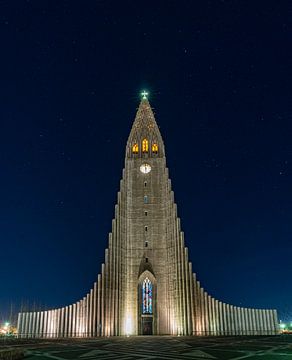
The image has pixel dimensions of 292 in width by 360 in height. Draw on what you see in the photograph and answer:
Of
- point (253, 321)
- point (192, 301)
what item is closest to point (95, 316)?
point (192, 301)

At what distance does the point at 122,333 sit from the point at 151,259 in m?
11.0

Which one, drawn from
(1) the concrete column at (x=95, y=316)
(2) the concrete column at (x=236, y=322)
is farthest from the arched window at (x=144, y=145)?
(2) the concrete column at (x=236, y=322)

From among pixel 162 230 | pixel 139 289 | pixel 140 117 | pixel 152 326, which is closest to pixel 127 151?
pixel 140 117

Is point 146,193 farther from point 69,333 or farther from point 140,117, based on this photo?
point 69,333

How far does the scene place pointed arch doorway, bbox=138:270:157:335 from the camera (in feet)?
157

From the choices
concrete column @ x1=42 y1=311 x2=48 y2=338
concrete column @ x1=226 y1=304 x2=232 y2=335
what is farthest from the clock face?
concrete column @ x1=42 y1=311 x2=48 y2=338

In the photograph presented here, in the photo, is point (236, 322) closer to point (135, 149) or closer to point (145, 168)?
point (145, 168)

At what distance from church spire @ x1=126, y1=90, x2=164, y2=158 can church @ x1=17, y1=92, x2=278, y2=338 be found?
23.4ft

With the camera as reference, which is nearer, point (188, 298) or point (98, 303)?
point (98, 303)

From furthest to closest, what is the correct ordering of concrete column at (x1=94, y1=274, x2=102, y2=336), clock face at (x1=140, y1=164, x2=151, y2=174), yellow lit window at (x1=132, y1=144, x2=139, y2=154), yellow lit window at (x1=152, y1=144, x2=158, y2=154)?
yellow lit window at (x1=132, y1=144, x2=139, y2=154)
yellow lit window at (x1=152, y1=144, x2=158, y2=154)
clock face at (x1=140, y1=164, x2=151, y2=174)
concrete column at (x1=94, y1=274, x2=102, y2=336)

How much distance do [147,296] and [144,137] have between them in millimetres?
27104

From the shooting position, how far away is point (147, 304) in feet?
160

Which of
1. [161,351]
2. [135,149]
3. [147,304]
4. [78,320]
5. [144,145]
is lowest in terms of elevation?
[78,320]

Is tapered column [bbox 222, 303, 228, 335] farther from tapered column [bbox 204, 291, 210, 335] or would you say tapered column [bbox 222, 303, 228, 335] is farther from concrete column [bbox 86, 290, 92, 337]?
Result: concrete column [bbox 86, 290, 92, 337]
